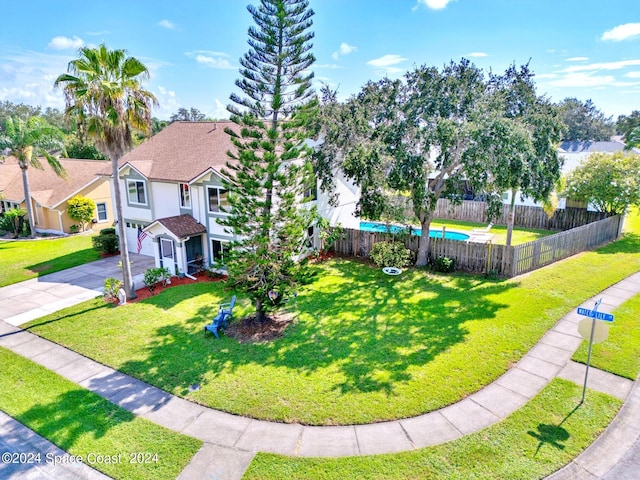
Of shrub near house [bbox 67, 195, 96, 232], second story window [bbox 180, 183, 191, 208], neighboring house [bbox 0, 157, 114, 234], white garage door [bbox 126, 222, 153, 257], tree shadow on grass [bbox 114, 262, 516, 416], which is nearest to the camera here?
tree shadow on grass [bbox 114, 262, 516, 416]

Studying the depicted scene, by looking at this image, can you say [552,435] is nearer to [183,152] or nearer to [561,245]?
[561,245]

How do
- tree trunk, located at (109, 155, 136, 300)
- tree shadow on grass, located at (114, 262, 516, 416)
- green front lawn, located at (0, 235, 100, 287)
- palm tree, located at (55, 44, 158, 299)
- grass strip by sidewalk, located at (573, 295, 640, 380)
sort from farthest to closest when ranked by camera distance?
green front lawn, located at (0, 235, 100, 287), tree trunk, located at (109, 155, 136, 300), palm tree, located at (55, 44, 158, 299), tree shadow on grass, located at (114, 262, 516, 416), grass strip by sidewalk, located at (573, 295, 640, 380)

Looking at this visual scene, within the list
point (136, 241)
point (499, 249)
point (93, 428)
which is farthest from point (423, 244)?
point (136, 241)

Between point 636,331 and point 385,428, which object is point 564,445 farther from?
point 636,331

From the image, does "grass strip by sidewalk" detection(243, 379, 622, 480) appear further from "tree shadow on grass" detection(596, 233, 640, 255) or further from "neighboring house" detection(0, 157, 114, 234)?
"neighboring house" detection(0, 157, 114, 234)

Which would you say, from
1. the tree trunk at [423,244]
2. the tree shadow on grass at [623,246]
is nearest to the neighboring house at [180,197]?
the tree trunk at [423,244]

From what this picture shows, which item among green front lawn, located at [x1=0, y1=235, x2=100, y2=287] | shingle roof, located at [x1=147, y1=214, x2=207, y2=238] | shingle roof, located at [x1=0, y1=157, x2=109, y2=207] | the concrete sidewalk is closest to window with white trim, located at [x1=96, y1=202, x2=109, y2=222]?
shingle roof, located at [x1=0, y1=157, x2=109, y2=207]

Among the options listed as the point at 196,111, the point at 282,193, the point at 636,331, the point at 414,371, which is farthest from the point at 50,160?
the point at 196,111
